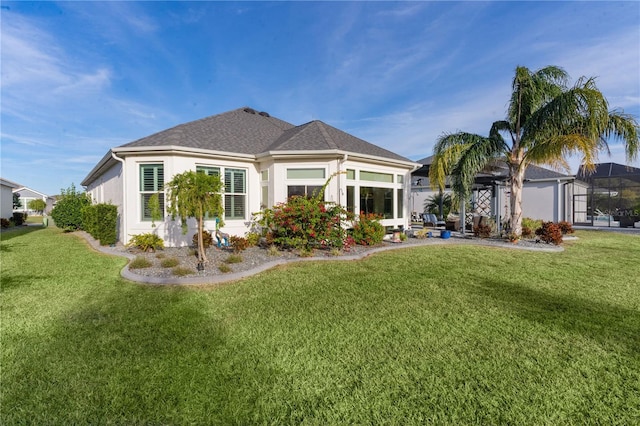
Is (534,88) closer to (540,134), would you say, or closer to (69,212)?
(540,134)

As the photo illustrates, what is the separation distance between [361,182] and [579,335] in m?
8.02

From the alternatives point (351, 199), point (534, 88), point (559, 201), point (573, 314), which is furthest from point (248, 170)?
point (559, 201)

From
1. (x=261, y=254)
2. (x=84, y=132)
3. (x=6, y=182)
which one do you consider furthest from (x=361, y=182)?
(x=6, y=182)

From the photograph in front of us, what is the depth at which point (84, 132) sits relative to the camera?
1548cm

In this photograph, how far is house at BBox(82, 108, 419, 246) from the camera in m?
9.37

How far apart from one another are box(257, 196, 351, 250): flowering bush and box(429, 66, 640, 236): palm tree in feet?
18.2

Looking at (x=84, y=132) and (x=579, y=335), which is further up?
(x=84, y=132)

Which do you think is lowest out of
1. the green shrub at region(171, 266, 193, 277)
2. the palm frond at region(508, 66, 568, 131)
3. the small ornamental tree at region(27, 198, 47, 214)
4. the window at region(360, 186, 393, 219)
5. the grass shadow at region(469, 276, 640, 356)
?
the grass shadow at region(469, 276, 640, 356)

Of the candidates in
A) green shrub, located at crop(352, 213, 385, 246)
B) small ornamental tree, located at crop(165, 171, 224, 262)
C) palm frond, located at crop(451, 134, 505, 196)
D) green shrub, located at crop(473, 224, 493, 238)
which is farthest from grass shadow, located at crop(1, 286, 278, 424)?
green shrub, located at crop(473, 224, 493, 238)

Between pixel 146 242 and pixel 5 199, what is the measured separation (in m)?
23.2

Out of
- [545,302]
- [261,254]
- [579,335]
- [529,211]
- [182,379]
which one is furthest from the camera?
[529,211]

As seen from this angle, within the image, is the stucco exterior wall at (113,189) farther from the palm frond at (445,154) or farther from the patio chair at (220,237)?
the palm frond at (445,154)

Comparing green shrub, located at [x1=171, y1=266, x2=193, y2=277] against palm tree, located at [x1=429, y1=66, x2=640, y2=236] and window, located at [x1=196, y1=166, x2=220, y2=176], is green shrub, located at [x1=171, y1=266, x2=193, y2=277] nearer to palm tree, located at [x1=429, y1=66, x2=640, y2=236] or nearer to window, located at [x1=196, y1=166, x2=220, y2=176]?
window, located at [x1=196, y1=166, x2=220, y2=176]

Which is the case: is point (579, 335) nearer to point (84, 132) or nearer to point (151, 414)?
point (151, 414)
